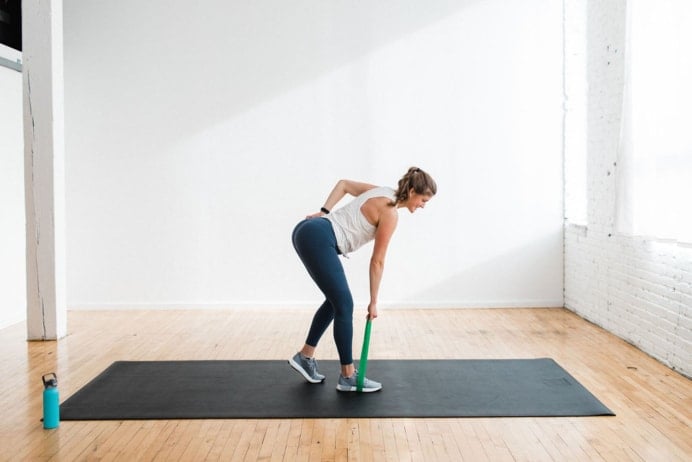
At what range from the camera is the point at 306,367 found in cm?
421

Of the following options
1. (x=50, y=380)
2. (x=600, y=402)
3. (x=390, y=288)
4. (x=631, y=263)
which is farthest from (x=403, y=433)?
(x=390, y=288)

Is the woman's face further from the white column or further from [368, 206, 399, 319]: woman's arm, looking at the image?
the white column

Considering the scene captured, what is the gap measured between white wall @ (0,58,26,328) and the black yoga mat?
185 centimetres

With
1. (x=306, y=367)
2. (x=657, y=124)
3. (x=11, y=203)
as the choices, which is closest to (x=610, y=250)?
(x=657, y=124)

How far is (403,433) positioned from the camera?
3385mm

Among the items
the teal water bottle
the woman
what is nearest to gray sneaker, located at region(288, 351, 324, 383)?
the woman

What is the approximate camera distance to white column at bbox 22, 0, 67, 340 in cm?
540

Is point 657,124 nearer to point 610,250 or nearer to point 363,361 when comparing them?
point 610,250

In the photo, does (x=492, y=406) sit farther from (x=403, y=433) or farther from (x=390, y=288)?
(x=390, y=288)

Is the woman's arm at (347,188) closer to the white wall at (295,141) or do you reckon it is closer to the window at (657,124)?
the window at (657,124)

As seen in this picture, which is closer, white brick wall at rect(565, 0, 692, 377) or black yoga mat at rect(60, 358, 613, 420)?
black yoga mat at rect(60, 358, 613, 420)

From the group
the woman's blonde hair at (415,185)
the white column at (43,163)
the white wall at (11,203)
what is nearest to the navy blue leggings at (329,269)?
the woman's blonde hair at (415,185)

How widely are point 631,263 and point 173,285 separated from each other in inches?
149

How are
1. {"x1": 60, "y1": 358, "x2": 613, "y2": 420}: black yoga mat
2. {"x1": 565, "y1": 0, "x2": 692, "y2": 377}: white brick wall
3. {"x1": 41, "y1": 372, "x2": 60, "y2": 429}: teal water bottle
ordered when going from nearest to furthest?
{"x1": 41, "y1": 372, "x2": 60, "y2": 429}: teal water bottle < {"x1": 60, "y1": 358, "x2": 613, "y2": 420}: black yoga mat < {"x1": 565, "y1": 0, "x2": 692, "y2": 377}: white brick wall
